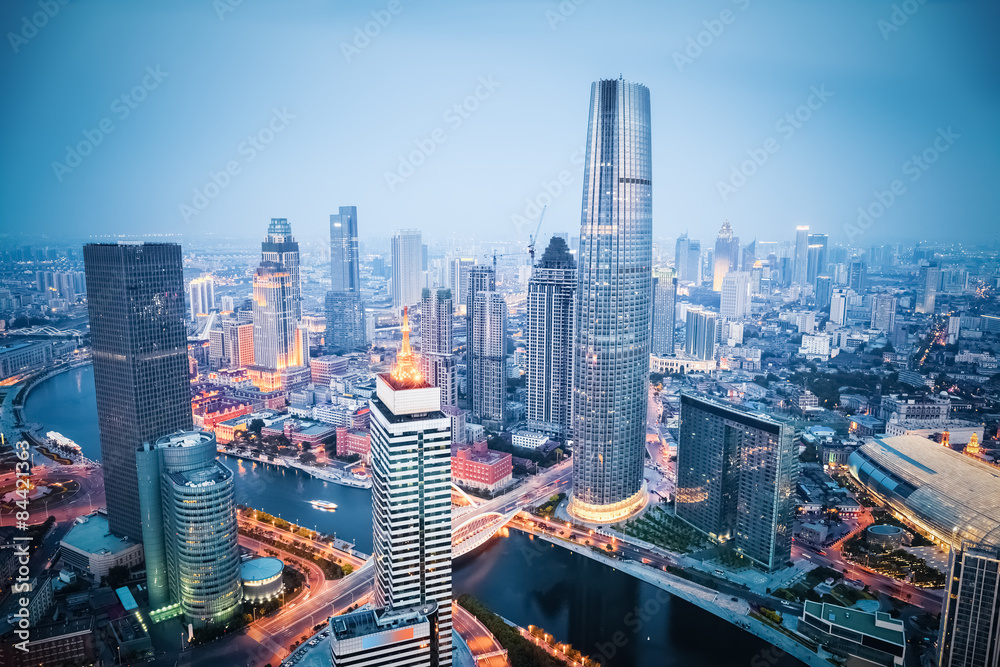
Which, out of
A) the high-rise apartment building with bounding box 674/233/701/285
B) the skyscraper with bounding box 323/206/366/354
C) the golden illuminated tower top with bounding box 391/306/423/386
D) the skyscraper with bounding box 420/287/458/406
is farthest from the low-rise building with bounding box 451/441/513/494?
the high-rise apartment building with bounding box 674/233/701/285

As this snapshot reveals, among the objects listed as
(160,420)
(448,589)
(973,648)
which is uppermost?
(160,420)

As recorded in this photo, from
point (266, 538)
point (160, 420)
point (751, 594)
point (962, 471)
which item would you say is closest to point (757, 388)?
point (962, 471)

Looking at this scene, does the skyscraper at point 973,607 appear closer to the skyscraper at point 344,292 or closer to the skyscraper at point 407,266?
the skyscraper at point 344,292

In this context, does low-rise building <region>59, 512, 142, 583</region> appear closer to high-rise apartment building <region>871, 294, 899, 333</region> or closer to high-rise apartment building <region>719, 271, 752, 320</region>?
high-rise apartment building <region>719, 271, 752, 320</region>

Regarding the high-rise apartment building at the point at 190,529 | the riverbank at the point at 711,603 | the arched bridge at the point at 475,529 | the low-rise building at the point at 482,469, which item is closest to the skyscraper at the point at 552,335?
the low-rise building at the point at 482,469

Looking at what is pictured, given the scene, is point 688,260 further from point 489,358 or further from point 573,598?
point 573,598

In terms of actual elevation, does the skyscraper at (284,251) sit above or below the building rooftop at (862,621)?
above

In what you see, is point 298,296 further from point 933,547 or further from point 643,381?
point 933,547
